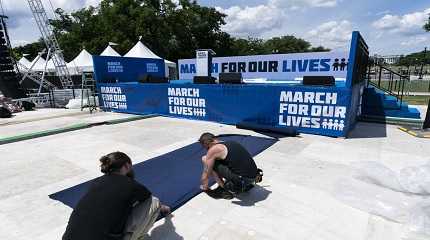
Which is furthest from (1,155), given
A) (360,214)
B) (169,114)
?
(360,214)

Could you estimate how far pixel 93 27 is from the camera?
120 ft

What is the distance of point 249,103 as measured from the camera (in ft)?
29.2

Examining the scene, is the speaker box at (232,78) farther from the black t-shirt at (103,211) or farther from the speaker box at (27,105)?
the speaker box at (27,105)

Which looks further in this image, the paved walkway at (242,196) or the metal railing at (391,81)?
the metal railing at (391,81)

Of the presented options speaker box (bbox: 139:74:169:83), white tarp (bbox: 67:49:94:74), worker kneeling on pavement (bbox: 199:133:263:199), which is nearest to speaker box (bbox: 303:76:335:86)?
worker kneeling on pavement (bbox: 199:133:263:199)

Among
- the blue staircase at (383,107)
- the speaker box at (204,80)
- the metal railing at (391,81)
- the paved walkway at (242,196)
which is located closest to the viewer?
the paved walkway at (242,196)

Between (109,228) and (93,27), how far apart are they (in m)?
39.8

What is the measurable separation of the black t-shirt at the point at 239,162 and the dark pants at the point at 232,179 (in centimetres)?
5

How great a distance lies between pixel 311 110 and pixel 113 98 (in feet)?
29.2

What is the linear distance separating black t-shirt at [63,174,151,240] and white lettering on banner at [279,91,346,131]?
20.7 ft

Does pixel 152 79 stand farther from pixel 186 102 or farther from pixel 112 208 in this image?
pixel 112 208

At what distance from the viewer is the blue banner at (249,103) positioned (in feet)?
24.5

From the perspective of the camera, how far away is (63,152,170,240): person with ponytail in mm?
2203

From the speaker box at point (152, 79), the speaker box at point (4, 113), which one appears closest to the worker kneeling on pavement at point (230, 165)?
the speaker box at point (152, 79)
